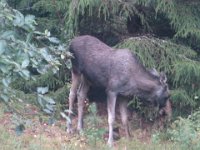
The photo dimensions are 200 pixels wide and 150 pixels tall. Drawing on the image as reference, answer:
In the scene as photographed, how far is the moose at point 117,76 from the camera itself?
10852mm

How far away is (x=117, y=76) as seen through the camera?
1084cm

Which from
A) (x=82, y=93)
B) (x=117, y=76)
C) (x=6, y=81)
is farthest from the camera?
(x=82, y=93)

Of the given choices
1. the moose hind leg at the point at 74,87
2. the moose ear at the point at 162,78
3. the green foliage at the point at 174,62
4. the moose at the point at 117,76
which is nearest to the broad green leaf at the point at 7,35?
the moose at the point at 117,76

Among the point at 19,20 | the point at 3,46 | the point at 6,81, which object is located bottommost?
the point at 6,81

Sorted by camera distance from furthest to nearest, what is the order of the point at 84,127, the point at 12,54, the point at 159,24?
the point at 159,24 < the point at 84,127 < the point at 12,54

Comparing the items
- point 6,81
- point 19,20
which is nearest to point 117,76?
point 19,20

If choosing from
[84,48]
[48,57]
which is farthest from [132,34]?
[48,57]

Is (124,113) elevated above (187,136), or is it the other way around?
(187,136)

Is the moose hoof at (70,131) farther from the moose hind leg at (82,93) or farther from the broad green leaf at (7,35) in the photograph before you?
the broad green leaf at (7,35)

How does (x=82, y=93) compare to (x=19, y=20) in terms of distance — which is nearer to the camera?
(x=19, y=20)

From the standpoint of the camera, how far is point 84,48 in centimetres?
1127

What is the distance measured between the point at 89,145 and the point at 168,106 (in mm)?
1888

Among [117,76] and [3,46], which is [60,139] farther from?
[3,46]

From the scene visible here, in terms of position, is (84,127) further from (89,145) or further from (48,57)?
(48,57)
